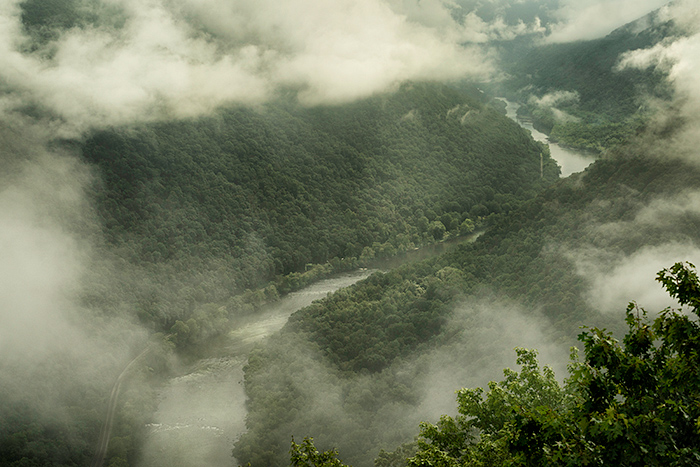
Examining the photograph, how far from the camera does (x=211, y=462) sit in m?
56.5

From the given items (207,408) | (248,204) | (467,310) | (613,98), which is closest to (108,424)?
(207,408)

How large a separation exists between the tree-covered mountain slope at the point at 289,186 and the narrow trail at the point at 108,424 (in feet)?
40.1

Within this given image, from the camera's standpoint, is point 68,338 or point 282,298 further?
point 282,298

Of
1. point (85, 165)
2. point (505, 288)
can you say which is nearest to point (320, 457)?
point (505, 288)

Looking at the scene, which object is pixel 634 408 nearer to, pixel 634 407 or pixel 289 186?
pixel 634 407

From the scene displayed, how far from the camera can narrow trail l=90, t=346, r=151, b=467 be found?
5834 centimetres

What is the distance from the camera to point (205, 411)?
6506cm

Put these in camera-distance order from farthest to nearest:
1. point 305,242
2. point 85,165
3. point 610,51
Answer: point 610,51, point 305,242, point 85,165

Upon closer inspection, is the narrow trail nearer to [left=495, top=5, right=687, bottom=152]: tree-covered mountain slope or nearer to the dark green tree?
the dark green tree

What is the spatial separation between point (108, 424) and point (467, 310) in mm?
45469

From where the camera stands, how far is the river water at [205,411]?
190 ft

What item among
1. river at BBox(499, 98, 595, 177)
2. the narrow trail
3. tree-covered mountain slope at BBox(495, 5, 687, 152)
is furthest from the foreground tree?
tree-covered mountain slope at BBox(495, 5, 687, 152)

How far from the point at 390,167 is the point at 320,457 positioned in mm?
117890

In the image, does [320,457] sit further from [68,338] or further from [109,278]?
[109,278]
